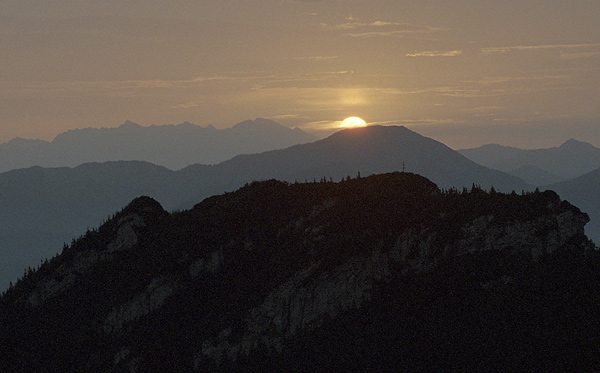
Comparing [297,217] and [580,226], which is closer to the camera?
[580,226]

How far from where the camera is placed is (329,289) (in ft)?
329

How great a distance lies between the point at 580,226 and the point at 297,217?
Result: 40494 millimetres

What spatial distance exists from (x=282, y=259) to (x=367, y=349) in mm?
22199

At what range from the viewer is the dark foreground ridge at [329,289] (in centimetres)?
8688

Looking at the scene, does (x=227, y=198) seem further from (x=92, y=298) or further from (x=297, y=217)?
(x=92, y=298)

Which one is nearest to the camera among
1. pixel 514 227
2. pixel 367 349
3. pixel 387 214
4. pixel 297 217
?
pixel 367 349

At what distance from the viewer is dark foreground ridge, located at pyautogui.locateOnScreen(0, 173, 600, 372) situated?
285 ft

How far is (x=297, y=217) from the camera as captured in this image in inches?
4510

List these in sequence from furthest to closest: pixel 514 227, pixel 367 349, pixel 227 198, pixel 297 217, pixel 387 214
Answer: pixel 227 198 < pixel 297 217 < pixel 387 214 < pixel 514 227 < pixel 367 349

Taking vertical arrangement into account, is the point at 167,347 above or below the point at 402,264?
below

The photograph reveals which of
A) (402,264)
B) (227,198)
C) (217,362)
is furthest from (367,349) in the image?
(227,198)

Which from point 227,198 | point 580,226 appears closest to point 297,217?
point 227,198

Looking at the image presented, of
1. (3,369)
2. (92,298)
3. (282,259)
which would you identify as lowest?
(3,369)

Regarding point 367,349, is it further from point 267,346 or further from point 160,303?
point 160,303
